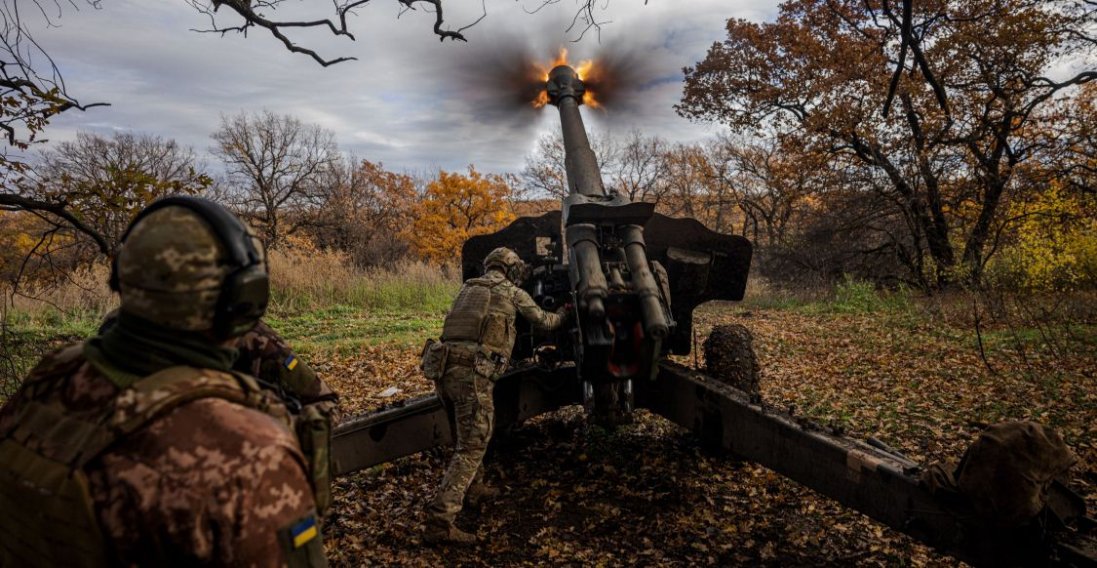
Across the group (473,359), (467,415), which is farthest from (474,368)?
(467,415)

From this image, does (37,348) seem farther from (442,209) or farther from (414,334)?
(442,209)

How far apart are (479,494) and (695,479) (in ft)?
5.48

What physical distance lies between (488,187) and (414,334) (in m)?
21.7

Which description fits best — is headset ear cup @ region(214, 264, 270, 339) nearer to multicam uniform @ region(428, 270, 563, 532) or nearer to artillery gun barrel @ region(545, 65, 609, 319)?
artillery gun barrel @ region(545, 65, 609, 319)

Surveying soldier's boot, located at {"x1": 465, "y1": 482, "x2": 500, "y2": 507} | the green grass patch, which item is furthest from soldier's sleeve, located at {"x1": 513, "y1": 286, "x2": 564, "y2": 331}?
the green grass patch

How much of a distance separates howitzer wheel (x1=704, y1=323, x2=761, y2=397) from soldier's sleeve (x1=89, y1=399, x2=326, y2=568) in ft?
15.3

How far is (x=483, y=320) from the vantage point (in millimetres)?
4328

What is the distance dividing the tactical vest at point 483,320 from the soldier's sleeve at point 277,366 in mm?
1482

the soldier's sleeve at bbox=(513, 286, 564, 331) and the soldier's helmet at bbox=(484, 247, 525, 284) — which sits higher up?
the soldier's helmet at bbox=(484, 247, 525, 284)

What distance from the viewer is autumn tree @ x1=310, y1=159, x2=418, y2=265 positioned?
3175cm

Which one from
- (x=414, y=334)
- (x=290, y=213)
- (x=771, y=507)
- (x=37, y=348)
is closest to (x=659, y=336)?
(x=771, y=507)

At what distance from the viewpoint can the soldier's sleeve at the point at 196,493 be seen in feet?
4.17

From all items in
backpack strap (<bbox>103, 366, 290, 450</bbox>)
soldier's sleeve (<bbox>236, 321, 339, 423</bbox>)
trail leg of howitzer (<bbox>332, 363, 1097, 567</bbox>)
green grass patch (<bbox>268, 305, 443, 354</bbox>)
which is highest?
backpack strap (<bbox>103, 366, 290, 450</bbox>)

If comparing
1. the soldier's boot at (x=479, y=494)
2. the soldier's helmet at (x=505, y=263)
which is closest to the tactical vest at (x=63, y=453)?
the soldier's helmet at (x=505, y=263)
